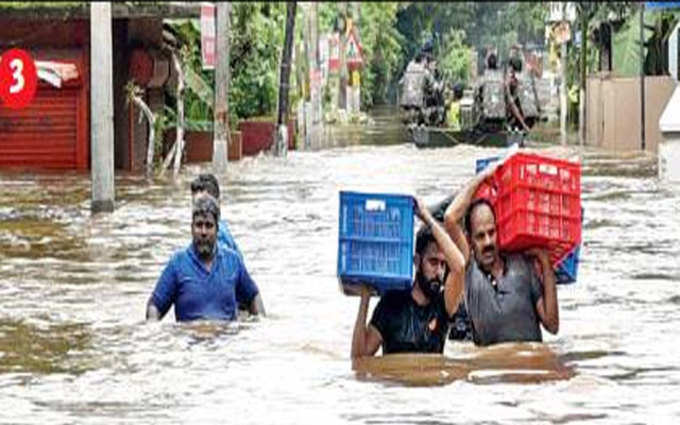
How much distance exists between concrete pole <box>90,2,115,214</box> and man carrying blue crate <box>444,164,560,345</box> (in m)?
14.1

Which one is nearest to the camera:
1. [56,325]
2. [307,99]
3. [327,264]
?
[56,325]

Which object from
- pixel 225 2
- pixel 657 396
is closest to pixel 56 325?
pixel 657 396

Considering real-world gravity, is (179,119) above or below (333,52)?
below

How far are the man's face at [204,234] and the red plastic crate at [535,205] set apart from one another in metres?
2.13

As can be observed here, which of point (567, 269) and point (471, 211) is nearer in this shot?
point (471, 211)

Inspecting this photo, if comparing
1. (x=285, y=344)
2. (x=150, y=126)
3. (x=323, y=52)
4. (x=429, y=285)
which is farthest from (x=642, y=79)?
(x=429, y=285)

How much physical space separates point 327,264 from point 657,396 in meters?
8.72

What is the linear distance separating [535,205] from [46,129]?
24756 millimetres

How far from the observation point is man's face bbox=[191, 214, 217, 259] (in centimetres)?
1316

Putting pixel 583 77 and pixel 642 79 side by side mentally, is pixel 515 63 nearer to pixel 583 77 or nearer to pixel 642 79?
pixel 642 79

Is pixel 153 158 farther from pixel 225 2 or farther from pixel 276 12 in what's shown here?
pixel 276 12

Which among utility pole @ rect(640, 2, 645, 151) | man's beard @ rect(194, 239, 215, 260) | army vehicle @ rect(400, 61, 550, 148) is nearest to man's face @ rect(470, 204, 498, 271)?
man's beard @ rect(194, 239, 215, 260)

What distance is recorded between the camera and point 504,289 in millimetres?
11859

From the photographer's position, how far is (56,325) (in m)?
15.1
